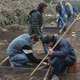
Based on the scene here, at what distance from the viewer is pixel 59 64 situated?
15.7ft

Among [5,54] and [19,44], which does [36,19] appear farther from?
[5,54]

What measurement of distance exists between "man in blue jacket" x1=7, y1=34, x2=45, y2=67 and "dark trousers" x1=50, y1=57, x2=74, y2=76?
26.8 inches

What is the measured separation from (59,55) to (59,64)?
360mm

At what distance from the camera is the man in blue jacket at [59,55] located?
14.7 ft

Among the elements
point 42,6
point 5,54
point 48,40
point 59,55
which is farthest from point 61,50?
point 5,54

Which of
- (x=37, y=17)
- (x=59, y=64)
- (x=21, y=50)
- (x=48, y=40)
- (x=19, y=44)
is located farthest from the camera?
(x=37, y=17)

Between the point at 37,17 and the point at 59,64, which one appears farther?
the point at 37,17

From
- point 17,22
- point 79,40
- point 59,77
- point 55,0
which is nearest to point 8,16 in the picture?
point 17,22

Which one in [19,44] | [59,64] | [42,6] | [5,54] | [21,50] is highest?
[42,6]

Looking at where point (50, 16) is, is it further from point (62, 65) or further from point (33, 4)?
point (62, 65)

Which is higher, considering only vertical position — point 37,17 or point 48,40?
point 37,17

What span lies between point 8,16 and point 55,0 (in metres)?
9.57

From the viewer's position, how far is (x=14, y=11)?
1254 centimetres

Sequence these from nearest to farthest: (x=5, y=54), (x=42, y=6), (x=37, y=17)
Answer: (x=42, y=6)
(x=37, y=17)
(x=5, y=54)
